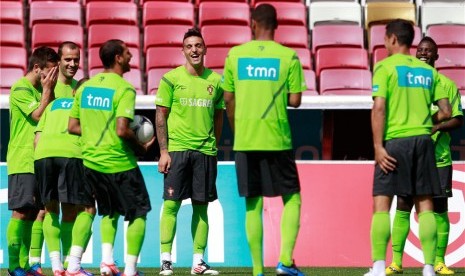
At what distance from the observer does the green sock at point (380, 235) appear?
863 cm

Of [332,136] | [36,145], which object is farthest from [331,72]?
[36,145]

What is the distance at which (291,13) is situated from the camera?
52.6 feet

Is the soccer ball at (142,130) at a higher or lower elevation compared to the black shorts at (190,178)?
higher

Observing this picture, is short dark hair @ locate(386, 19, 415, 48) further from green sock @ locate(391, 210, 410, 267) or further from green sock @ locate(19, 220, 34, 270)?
green sock @ locate(19, 220, 34, 270)

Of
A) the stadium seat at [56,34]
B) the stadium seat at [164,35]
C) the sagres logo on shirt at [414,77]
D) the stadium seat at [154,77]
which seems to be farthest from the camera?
the stadium seat at [164,35]

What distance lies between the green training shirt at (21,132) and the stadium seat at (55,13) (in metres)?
5.89

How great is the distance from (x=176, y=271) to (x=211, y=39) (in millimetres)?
5045

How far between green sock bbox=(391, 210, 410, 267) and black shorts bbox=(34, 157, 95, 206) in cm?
261

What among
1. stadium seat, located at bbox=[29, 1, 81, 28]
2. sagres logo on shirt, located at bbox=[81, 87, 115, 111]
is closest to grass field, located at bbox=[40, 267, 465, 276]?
sagres logo on shirt, located at bbox=[81, 87, 115, 111]

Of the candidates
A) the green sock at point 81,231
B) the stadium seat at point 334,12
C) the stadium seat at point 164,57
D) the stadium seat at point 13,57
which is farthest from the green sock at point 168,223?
the stadium seat at point 334,12

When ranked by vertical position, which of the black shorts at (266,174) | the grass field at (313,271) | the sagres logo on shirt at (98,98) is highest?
the sagres logo on shirt at (98,98)

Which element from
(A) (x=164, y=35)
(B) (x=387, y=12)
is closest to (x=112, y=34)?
(A) (x=164, y=35)

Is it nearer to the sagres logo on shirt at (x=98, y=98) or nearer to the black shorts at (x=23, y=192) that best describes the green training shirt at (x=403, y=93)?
the sagres logo on shirt at (x=98, y=98)

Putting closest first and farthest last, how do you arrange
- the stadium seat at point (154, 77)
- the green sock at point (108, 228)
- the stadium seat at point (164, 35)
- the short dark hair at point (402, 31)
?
the short dark hair at point (402, 31), the green sock at point (108, 228), the stadium seat at point (154, 77), the stadium seat at point (164, 35)
